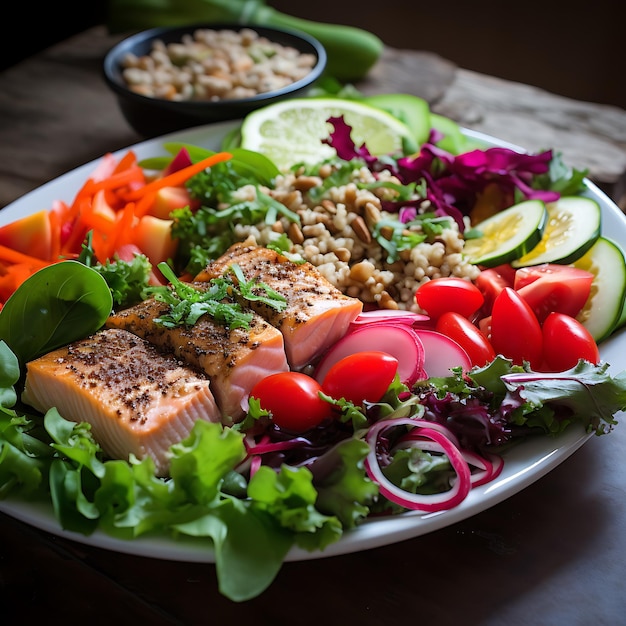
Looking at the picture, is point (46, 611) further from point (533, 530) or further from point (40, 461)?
point (533, 530)

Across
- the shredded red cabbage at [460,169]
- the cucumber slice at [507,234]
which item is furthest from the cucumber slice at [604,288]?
the shredded red cabbage at [460,169]

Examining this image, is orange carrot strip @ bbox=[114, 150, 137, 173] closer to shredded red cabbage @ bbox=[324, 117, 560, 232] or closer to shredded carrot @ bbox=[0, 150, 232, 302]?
shredded carrot @ bbox=[0, 150, 232, 302]

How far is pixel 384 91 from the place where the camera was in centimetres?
495

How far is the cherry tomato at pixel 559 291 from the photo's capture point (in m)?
2.70

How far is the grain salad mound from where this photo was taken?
2900 mm

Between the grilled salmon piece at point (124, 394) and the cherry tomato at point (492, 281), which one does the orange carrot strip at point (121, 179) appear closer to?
the grilled salmon piece at point (124, 394)

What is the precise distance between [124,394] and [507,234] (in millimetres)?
1682

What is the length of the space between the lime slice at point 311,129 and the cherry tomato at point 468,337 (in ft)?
4.11

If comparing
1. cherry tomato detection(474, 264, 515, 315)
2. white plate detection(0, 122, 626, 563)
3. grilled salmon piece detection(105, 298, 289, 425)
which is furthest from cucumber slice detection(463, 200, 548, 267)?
grilled salmon piece detection(105, 298, 289, 425)

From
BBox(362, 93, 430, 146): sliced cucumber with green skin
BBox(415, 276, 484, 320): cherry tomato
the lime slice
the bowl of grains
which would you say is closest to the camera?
BBox(415, 276, 484, 320): cherry tomato

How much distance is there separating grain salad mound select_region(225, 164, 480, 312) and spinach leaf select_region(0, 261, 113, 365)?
75 centimetres

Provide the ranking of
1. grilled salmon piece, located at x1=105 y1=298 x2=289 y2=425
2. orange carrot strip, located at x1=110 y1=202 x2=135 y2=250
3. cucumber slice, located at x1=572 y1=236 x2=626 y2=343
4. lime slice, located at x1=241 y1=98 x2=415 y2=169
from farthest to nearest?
lime slice, located at x1=241 y1=98 x2=415 y2=169, orange carrot strip, located at x1=110 y1=202 x2=135 y2=250, cucumber slice, located at x1=572 y1=236 x2=626 y2=343, grilled salmon piece, located at x1=105 y1=298 x2=289 y2=425

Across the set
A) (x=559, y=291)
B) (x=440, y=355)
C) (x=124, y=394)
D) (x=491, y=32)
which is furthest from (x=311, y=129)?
(x=491, y=32)

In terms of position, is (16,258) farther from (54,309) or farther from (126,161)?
(126,161)
